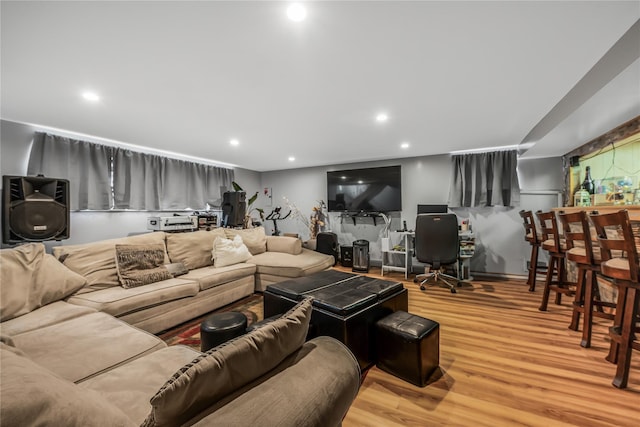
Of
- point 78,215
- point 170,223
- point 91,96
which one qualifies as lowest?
point 170,223

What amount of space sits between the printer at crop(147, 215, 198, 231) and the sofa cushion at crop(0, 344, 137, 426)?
10.7ft

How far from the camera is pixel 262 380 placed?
29.4 inches

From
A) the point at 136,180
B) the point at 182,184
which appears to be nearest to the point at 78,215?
the point at 136,180

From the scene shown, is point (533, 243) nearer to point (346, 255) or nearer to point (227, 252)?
point (346, 255)

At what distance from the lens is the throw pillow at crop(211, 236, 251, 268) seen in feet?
10.3

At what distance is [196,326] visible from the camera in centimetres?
240

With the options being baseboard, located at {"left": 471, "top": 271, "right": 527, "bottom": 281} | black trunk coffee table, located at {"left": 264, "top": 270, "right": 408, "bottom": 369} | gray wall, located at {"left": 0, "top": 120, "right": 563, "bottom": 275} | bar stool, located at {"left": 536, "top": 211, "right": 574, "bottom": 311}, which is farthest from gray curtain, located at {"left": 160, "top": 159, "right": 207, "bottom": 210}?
bar stool, located at {"left": 536, "top": 211, "right": 574, "bottom": 311}

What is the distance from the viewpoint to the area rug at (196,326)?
2.12 meters

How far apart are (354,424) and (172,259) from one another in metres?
2.51

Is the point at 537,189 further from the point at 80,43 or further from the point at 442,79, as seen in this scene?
the point at 80,43

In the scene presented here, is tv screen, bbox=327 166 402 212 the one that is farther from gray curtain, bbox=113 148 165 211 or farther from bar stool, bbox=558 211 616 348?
gray curtain, bbox=113 148 165 211

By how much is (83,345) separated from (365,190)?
441 cm

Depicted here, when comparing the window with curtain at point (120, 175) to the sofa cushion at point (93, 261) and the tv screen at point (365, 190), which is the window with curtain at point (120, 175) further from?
the tv screen at point (365, 190)

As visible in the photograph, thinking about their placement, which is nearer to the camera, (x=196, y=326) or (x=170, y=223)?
(x=196, y=326)
